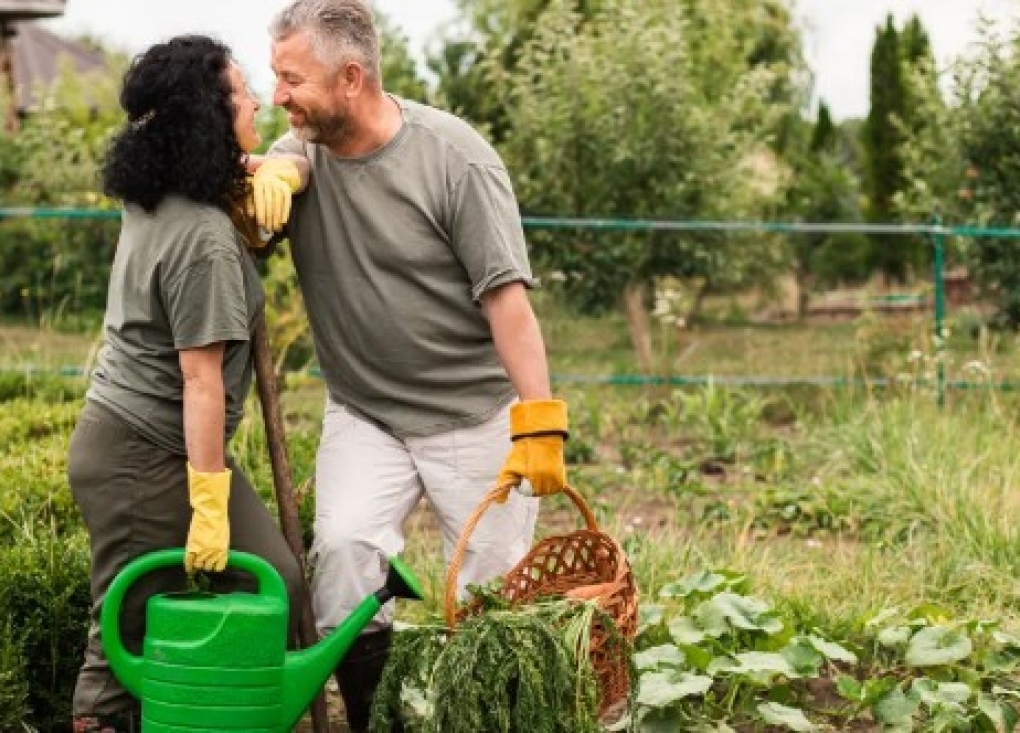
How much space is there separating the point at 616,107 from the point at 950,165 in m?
1.94

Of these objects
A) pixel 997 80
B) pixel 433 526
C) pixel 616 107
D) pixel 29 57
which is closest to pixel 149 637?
pixel 433 526

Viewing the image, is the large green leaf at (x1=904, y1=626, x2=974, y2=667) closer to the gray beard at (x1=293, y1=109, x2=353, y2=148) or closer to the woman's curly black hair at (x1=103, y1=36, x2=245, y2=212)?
the gray beard at (x1=293, y1=109, x2=353, y2=148)

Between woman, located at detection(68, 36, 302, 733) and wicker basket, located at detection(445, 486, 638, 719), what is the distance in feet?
1.35

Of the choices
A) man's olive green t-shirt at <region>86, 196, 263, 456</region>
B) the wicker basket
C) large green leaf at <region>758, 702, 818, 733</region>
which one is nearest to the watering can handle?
man's olive green t-shirt at <region>86, 196, 263, 456</region>

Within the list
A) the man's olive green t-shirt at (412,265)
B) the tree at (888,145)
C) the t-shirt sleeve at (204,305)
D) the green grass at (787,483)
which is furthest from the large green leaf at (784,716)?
the tree at (888,145)

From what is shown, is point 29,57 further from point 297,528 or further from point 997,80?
point 297,528

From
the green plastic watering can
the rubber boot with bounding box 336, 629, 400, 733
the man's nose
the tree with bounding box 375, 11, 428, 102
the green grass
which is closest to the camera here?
the green plastic watering can

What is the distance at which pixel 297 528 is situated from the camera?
3857mm

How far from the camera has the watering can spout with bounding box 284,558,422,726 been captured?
349 centimetres

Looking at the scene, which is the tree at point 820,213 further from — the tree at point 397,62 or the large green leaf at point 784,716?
the large green leaf at point 784,716

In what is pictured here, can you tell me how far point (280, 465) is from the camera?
12.6ft

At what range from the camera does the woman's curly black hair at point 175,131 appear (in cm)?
355

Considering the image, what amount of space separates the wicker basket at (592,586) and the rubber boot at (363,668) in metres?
0.34

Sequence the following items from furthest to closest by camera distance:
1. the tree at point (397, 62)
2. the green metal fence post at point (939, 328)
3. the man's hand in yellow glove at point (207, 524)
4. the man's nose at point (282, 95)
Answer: the tree at point (397, 62) < the green metal fence post at point (939, 328) < the man's nose at point (282, 95) < the man's hand in yellow glove at point (207, 524)
